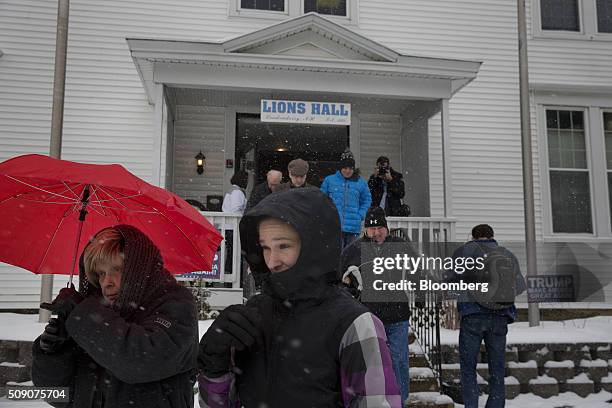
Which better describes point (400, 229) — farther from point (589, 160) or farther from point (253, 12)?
point (589, 160)

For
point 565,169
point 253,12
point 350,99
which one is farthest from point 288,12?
point 565,169

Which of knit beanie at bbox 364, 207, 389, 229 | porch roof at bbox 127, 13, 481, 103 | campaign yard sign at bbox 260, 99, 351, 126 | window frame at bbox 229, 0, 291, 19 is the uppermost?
window frame at bbox 229, 0, 291, 19

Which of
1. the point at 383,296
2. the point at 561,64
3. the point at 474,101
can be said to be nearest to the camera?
the point at 383,296

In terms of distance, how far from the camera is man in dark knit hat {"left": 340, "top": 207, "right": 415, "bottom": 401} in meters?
4.84

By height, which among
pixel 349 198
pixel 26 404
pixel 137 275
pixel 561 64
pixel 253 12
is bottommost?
pixel 26 404

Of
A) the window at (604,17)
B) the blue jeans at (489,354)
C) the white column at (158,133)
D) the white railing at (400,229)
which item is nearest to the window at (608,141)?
the window at (604,17)

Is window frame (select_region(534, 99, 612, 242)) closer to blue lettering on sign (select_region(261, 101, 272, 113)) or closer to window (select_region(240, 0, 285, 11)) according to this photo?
window (select_region(240, 0, 285, 11))

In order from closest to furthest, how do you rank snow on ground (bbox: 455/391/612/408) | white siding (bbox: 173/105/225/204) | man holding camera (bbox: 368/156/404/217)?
1. snow on ground (bbox: 455/391/612/408)
2. man holding camera (bbox: 368/156/404/217)
3. white siding (bbox: 173/105/225/204)

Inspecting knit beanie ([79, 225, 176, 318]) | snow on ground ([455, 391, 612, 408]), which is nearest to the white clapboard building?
snow on ground ([455, 391, 612, 408])

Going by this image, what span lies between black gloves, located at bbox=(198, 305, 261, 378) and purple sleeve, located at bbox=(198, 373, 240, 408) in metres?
0.05

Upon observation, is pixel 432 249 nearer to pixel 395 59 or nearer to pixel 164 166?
pixel 395 59

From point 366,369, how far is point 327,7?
10.6 metres

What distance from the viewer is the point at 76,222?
2.78m

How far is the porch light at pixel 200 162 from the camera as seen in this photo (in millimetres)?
10230
